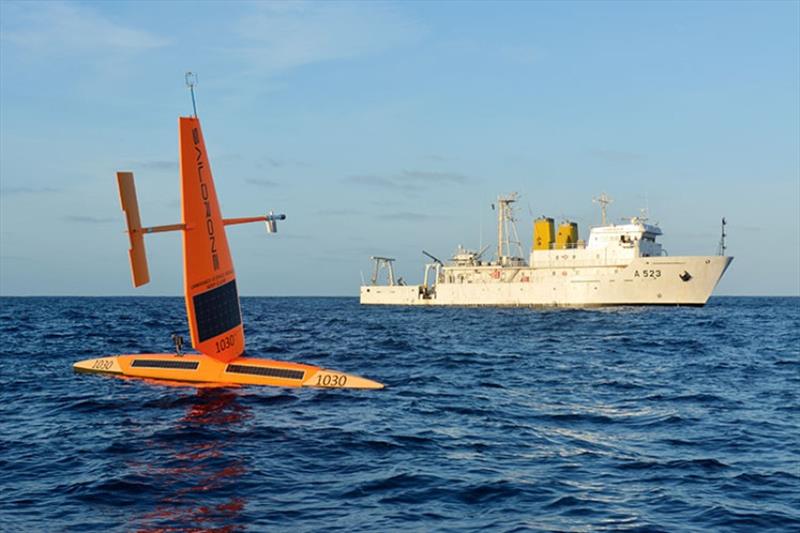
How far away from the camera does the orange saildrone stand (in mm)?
14727

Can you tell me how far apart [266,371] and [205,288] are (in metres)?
2.49

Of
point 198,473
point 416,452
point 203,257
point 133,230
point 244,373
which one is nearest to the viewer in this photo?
point 198,473

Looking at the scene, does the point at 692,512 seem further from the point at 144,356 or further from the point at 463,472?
the point at 144,356

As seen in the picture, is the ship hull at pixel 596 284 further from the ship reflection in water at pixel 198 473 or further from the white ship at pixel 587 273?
the ship reflection in water at pixel 198 473

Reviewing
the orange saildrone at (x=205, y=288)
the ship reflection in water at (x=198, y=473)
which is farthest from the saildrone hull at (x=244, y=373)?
the ship reflection in water at (x=198, y=473)

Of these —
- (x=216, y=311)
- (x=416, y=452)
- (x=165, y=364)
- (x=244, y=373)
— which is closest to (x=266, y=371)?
(x=244, y=373)

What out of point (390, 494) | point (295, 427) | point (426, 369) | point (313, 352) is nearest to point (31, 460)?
point (295, 427)

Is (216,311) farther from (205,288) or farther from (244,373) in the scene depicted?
(244,373)

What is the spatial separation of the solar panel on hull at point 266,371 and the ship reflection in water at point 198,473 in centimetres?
215

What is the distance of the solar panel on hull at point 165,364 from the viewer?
17078 millimetres

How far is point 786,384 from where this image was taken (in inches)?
701

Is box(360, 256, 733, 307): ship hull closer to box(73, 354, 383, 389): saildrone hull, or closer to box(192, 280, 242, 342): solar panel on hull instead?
box(73, 354, 383, 389): saildrone hull

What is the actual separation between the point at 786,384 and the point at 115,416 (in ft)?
52.6

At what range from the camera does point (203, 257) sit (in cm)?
1559
